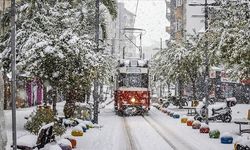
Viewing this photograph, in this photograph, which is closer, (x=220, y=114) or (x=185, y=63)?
(x=220, y=114)

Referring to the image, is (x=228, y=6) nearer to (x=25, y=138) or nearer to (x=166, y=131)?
(x=166, y=131)

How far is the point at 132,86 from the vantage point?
36.9 metres

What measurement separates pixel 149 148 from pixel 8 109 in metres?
28.6

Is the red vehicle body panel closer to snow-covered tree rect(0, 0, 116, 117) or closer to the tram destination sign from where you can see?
the tram destination sign

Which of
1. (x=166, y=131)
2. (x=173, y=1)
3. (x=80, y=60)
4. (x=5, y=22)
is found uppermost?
(x=173, y=1)

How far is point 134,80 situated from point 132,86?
0.45 m

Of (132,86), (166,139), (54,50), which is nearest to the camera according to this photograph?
(166,139)

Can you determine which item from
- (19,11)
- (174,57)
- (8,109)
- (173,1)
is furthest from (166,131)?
(173,1)

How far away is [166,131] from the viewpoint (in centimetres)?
2522

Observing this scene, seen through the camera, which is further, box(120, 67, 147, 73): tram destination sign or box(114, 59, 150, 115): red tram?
box(120, 67, 147, 73): tram destination sign

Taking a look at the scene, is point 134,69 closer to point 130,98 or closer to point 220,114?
point 130,98

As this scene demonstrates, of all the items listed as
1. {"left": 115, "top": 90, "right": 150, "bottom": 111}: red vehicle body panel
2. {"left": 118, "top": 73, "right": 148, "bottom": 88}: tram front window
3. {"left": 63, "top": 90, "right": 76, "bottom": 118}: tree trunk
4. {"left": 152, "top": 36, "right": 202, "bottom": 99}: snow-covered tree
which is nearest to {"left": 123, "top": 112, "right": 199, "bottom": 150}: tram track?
{"left": 63, "top": 90, "right": 76, "bottom": 118}: tree trunk

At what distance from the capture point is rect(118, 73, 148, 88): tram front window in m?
36.9

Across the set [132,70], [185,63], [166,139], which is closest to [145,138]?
[166,139]
